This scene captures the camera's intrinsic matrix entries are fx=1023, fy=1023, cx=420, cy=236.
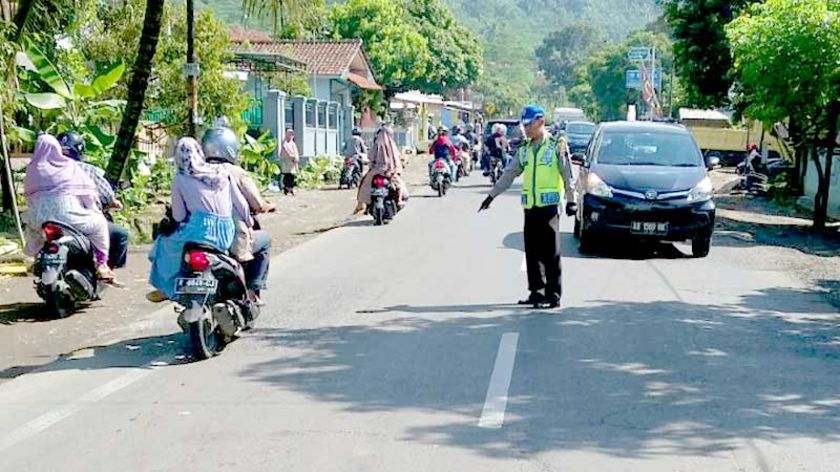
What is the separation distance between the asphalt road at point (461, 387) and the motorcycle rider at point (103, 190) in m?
0.97

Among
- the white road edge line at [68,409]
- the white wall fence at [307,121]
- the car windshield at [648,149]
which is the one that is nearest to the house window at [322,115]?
the white wall fence at [307,121]

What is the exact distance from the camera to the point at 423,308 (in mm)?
9930

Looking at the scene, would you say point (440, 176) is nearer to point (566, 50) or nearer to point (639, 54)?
point (639, 54)

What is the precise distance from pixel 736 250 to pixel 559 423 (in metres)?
10.0

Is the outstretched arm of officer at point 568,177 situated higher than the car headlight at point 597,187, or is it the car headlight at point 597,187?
the outstretched arm of officer at point 568,177

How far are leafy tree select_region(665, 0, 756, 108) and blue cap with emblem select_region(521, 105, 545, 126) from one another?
57.5ft

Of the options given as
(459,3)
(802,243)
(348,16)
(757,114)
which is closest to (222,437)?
(802,243)

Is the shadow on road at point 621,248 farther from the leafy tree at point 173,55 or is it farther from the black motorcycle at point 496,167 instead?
the black motorcycle at point 496,167

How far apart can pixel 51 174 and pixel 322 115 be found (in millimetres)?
27602

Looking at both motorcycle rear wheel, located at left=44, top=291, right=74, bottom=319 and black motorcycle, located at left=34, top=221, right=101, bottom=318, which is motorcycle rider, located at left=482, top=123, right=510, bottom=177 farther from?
motorcycle rear wheel, located at left=44, top=291, right=74, bottom=319

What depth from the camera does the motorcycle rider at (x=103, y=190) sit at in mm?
9805

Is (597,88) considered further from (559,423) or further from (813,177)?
(559,423)

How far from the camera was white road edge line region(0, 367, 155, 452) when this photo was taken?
590 centimetres

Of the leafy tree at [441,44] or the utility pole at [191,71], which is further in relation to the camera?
the leafy tree at [441,44]
